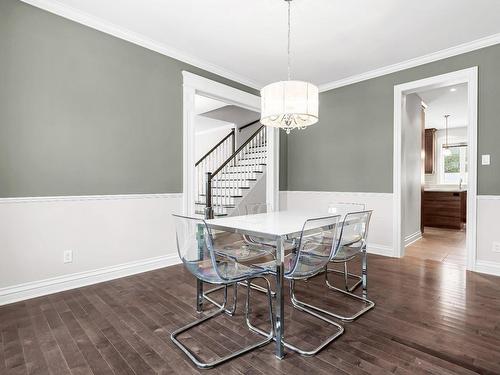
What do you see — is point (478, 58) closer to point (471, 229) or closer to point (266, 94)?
point (471, 229)

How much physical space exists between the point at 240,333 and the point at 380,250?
9.44 ft

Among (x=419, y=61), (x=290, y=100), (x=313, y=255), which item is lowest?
(x=313, y=255)

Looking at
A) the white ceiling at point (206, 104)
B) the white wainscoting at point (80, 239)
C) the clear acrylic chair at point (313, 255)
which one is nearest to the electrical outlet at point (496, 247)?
the clear acrylic chair at point (313, 255)

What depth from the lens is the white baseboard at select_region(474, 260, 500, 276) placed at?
3.08 m

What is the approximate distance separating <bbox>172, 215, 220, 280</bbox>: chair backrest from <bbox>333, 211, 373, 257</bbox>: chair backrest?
1095 mm

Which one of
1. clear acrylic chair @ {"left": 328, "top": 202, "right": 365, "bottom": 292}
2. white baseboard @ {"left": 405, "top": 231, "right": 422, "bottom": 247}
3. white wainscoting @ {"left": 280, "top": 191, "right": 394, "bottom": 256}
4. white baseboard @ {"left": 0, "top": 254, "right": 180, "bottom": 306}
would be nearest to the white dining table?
clear acrylic chair @ {"left": 328, "top": 202, "right": 365, "bottom": 292}

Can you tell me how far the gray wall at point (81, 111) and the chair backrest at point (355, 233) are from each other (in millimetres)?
2120

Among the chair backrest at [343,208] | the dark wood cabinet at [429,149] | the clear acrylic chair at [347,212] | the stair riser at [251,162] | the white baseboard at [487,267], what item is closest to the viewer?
the clear acrylic chair at [347,212]

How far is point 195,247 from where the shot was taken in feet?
5.79

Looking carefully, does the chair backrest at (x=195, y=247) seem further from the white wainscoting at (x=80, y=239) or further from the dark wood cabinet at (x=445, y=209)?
the dark wood cabinet at (x=445, y=209)

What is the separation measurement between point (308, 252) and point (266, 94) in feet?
4.52

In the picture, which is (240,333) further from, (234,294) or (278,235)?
(278,235)

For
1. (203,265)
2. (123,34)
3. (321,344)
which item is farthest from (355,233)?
(123,34)

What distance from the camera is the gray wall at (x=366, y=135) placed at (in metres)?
3.14
